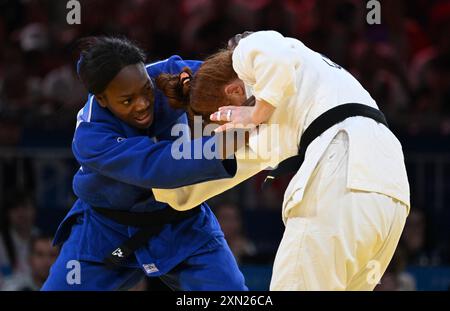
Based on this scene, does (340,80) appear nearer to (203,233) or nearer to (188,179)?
(188,179)

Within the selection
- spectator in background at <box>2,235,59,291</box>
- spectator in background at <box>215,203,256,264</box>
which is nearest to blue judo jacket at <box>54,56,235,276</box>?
spectator in background at <box>2,235,59,291</box>

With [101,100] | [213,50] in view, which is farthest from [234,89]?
[213,50]

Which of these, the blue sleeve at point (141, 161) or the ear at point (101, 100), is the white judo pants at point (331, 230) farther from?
the ear at point (101, 100)

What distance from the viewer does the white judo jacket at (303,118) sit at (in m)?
3.07

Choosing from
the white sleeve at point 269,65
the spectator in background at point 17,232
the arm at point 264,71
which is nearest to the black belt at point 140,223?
the arm at point 264,71

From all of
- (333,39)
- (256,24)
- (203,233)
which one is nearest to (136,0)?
(256,24)

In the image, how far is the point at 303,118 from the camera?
125 inches

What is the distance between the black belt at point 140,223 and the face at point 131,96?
17.0 inches

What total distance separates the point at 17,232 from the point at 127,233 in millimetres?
2678

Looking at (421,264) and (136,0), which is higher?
(136,0)

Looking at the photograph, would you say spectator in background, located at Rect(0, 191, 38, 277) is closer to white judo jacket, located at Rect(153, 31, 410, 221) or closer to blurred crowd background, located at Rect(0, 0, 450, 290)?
blurred crowd background, located at Rect(0, 0, 450, 290)

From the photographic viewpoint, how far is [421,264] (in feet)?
20.9
